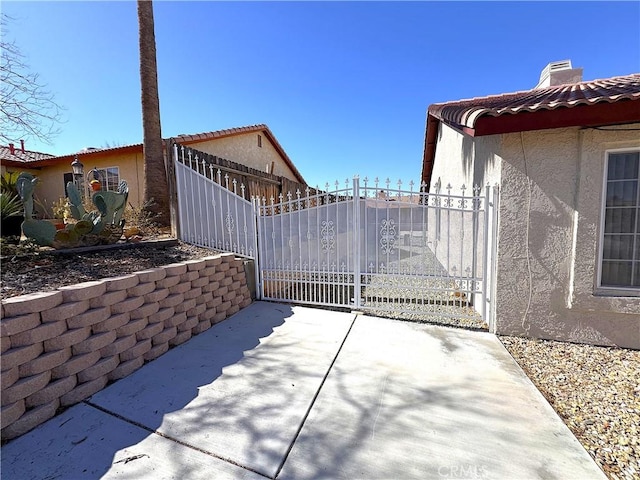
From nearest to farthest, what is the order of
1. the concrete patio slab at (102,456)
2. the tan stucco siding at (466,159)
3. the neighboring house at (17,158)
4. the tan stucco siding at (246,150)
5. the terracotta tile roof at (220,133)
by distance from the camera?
1. the concrete patio slab at (102,456)
2. the tan stucco siding at (466,159)
3. the terracotta tile roof at (220,133)
4. the tan stucco siding at (246,150)
5. the neighboring house at (17,158)

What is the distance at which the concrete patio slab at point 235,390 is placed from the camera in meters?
2.27

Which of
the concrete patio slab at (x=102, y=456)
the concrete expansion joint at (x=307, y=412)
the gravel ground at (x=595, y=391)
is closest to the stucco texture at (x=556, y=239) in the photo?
the gravel ground at (x=595, y=391)

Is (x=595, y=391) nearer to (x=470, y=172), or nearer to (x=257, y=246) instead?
(x=470, y=172)

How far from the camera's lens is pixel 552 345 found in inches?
158

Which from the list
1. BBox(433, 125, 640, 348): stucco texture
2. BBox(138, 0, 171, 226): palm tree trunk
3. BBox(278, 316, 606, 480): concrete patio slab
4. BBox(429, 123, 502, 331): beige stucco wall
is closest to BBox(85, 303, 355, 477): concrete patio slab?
BBox(278, 316, 606, 480): concrete patio slab

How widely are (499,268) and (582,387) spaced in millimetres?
1695

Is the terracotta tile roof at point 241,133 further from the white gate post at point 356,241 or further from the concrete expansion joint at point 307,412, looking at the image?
the concrete expansion joint at point 307,412

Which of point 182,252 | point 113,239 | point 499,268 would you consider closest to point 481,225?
point 499,268

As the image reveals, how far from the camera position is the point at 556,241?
4.03 m

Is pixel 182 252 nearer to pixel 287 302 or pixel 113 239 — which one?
pixel 113 239

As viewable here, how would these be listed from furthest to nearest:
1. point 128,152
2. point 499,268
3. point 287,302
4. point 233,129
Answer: point 233,129
point 128,152
point 287,302
point 499,268

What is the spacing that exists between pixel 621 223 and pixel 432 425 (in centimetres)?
400

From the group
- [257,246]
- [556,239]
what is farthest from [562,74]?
[257,246]

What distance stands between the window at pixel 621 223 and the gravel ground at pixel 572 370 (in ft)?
3.42
